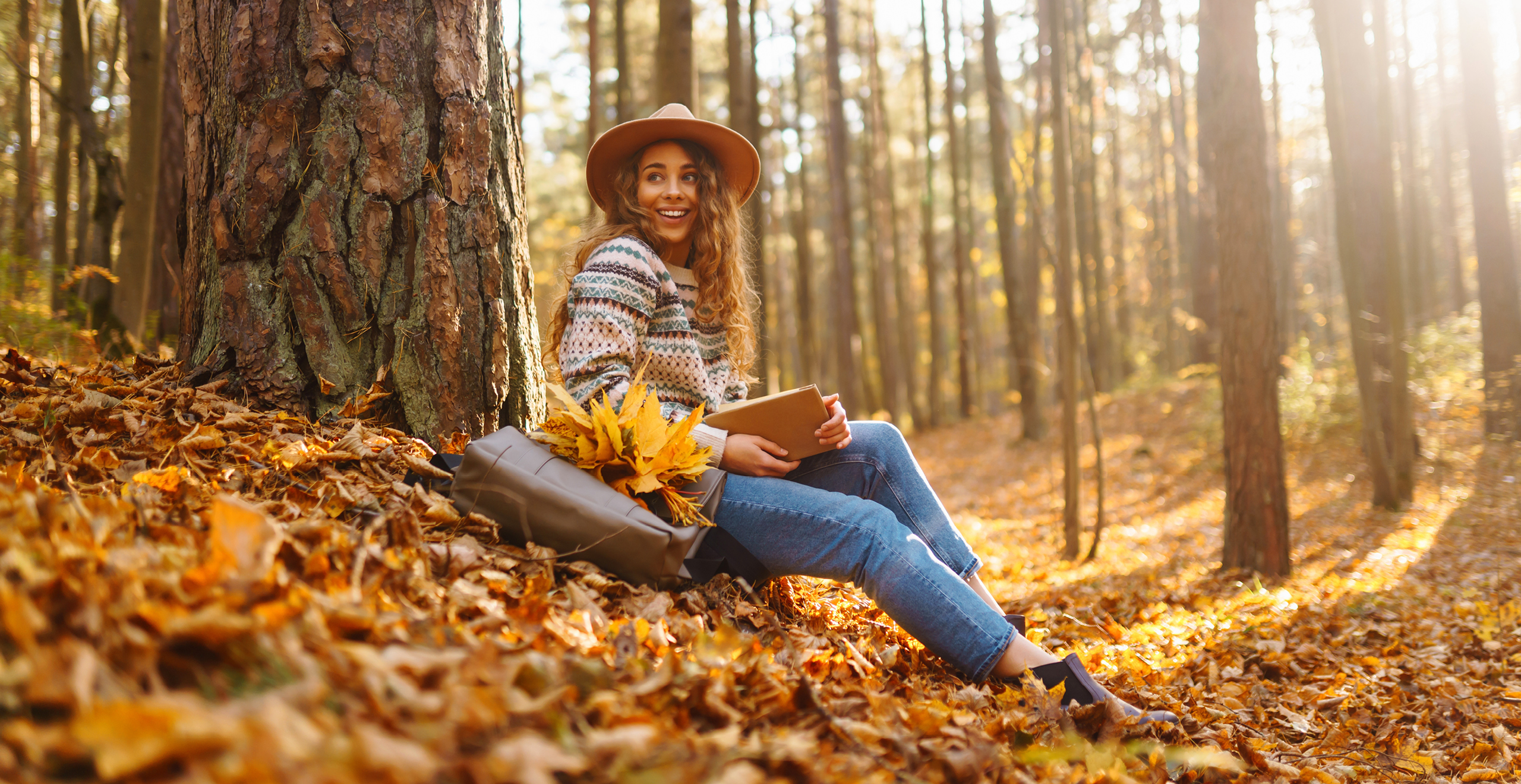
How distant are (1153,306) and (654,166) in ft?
80.0

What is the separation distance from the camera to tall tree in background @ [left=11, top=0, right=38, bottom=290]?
399 inches

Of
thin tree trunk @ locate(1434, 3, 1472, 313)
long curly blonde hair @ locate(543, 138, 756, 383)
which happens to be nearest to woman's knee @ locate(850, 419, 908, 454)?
long curly blonde hair @ locate(543, 138, 756, 383)

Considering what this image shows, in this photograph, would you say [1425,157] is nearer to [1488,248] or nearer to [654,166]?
[1488,248]

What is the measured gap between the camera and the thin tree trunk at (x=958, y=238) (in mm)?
15984

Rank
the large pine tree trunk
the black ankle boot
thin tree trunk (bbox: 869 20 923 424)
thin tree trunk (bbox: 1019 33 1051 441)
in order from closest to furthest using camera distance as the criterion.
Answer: the black ankle boot
the large pine tree trunk
thin tree trunk (bbox: 1019 33 1051 441)
thin tree trunk (bbox: 869 20 923 424)

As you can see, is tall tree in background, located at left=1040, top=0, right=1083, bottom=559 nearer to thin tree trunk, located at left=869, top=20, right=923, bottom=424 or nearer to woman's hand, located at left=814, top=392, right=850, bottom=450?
woman's hand, located at left=814, top=392, right=850, bottom=450

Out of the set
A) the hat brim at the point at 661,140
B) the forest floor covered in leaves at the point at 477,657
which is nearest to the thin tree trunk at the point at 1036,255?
the forest floor covered in leaves at the point at 477,657

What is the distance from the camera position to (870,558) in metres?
2.47

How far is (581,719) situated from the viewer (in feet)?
4.42

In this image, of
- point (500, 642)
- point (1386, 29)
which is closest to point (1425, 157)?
point (1386, 29)

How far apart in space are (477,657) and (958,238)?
17.0m

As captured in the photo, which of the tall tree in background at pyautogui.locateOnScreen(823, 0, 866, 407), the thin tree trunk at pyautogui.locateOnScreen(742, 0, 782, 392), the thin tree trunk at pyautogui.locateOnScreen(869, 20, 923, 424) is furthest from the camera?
the thin tree trunk at pyautogui.locateOnScreen(869, 20, 923, 424)

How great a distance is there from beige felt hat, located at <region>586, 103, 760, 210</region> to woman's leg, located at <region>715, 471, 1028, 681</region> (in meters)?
1.39

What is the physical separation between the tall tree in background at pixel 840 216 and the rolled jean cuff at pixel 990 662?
12.4 metres
